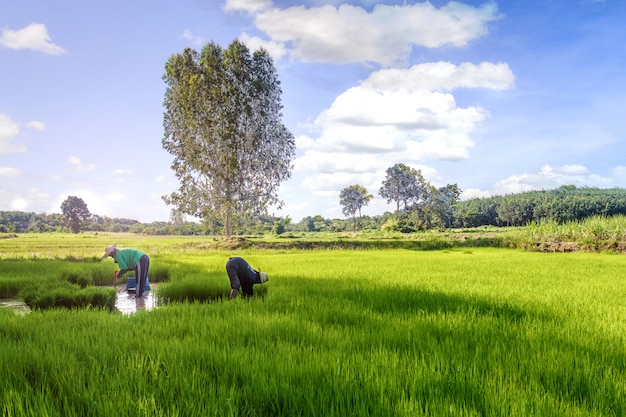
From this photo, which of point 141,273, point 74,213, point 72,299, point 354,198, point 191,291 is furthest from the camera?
point 354,198

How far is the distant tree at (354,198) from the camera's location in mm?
89500

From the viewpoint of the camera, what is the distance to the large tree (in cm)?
2975

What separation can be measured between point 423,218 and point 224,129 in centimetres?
4551

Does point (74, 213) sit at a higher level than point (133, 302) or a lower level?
higher

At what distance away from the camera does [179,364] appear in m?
3.04

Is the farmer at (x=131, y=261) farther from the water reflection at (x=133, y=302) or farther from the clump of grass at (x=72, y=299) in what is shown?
the clump of grass at (x=72, y=299)

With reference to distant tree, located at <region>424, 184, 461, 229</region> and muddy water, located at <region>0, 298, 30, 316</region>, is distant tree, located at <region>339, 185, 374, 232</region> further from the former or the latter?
muddy water, located at <region>0, 298, 30, 316</region>

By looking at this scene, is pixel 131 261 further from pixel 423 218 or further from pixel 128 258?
pixel 423 218

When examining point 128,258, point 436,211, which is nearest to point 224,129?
point 128,258

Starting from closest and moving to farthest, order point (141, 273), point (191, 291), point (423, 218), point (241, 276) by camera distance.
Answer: point (241, 276)
point (191, 291)
point (141, 273)
point (423, 218)

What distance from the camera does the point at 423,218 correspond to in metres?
66.3

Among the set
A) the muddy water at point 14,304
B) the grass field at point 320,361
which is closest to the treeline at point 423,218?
the muddy water at point 14,304

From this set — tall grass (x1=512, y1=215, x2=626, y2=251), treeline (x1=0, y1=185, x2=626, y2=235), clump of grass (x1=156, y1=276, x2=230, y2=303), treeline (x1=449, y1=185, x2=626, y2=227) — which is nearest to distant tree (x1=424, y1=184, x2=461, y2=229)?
treeline (x1=0, y1=185, x2=626, y2=235)

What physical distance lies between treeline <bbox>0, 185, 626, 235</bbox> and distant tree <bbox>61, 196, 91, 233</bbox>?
1138 millimetres
